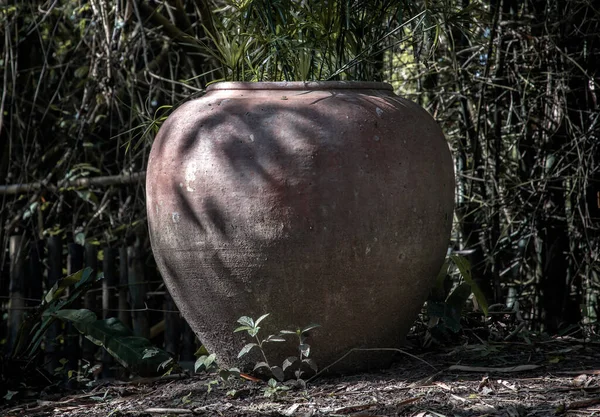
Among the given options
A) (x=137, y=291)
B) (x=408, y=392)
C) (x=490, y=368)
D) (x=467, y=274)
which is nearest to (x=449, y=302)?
(x=467, y=274)

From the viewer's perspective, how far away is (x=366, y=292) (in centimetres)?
→ 262

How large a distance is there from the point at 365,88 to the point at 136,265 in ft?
5.63

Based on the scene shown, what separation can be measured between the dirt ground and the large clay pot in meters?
0.17

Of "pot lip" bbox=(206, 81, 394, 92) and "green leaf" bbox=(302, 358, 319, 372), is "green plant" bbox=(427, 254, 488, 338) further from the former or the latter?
"pot lip" bbox=(206, 81, 394, 92)

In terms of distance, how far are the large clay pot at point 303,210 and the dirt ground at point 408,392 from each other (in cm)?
17

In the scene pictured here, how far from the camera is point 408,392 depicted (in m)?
2.48

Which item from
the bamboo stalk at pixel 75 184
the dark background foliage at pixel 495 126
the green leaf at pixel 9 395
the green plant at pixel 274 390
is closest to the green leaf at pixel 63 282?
the green leaf at pixel 9 395

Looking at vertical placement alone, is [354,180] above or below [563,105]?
below

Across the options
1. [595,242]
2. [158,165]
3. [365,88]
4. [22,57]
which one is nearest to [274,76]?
[365,88]

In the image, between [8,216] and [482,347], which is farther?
[8,216]

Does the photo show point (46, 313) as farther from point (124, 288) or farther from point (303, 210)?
point (303, 210)

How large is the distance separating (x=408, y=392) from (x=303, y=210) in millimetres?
664

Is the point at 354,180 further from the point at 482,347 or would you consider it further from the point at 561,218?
the point at 561,218

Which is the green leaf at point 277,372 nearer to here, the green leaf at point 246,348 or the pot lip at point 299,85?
the green leaf at point 246,348
